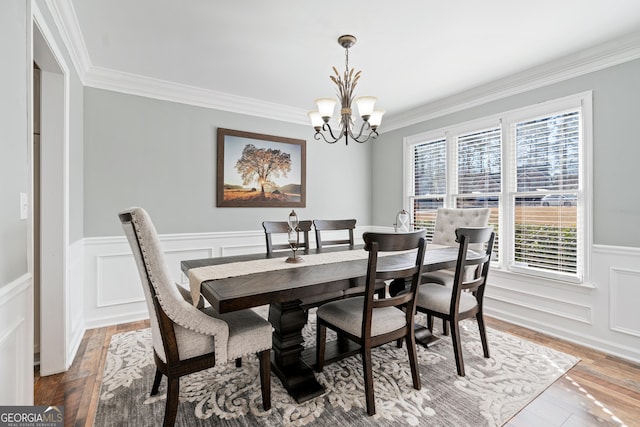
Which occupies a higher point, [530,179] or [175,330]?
[530,179]

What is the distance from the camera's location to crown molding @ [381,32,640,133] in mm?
2514

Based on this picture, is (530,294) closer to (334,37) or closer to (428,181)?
(428,181)

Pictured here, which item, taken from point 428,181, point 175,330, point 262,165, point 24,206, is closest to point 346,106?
point 262,165

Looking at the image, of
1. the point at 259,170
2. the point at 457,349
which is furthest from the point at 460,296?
the point at 259,170

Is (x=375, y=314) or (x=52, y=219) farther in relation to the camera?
(x=52, y=219)

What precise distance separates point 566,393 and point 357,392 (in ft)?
4.45

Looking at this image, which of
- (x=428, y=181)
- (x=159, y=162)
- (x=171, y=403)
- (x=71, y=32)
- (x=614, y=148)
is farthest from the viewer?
(x=428, y=181)

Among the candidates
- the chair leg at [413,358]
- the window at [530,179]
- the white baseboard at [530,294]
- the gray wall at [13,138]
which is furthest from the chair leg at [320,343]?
the window at [530,179]

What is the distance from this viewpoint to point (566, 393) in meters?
1.97

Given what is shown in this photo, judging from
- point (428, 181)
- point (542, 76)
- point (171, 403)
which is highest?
point (542, 76)

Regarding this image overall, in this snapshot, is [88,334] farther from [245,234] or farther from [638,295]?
[638,295]

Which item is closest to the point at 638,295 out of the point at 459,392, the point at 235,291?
the point at 459,392

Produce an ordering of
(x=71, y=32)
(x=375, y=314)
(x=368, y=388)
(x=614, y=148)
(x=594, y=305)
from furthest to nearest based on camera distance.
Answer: (x=594, y=305), (x=614, y=148), (x=71, y=32), (x=375, y=314), (x=368, y=388)

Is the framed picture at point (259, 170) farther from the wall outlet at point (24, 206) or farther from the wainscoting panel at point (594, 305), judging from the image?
the wainscoting panel at point (594, 305)
